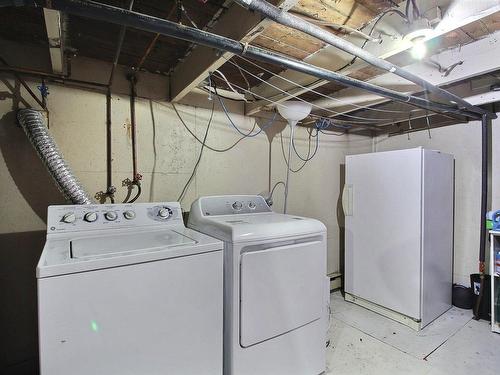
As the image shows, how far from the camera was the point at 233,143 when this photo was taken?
256cm

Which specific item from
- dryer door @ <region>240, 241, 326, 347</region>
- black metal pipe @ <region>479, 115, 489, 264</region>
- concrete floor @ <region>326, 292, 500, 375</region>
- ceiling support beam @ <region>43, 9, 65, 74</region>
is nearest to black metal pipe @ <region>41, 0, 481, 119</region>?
ceiling support beam @ <region>43, 9, 65, 74</region>

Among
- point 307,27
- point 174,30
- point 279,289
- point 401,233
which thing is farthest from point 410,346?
point 174,30

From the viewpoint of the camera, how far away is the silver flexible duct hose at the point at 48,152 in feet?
5.15

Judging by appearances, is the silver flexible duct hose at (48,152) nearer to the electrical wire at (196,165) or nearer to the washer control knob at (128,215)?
the washer control knob at (128,215)

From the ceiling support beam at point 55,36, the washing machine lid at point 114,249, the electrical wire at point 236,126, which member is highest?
the ceiling support beam at point 55,36

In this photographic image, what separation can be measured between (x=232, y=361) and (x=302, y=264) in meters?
0.67

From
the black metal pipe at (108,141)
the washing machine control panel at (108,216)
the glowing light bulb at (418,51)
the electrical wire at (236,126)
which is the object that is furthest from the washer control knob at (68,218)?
the glowing light bulb at (418,51)

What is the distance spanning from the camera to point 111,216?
163 centimetres

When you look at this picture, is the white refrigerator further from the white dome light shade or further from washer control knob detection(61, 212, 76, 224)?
washer control knob detection(61, 212, 76, 224)

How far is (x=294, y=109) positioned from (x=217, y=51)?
42.9 inches

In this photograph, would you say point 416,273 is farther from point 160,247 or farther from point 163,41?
point 163,41

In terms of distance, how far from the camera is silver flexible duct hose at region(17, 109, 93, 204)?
5.15ft

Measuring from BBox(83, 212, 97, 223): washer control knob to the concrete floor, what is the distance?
6.12 ft

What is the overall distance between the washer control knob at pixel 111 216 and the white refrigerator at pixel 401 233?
2322mm
